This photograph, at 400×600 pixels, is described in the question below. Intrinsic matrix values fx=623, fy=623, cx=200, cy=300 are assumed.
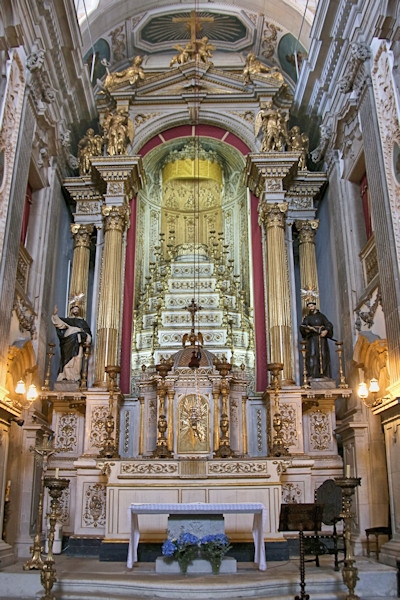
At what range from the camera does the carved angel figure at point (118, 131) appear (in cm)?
1411

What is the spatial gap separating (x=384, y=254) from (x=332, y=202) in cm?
412

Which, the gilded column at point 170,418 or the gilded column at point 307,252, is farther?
the gilded column at point 307,252

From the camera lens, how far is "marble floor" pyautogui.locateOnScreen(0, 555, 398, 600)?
708 cm

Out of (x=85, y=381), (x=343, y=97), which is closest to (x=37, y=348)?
(x=85, y=381)

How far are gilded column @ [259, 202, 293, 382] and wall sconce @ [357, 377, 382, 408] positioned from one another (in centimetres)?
179

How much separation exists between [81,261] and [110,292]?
4.78 feet

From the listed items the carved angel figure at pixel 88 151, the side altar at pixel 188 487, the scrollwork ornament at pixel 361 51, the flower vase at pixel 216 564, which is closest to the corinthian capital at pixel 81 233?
the carved angel figure at pixel 88 151

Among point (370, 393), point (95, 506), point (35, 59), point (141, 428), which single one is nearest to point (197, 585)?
point (95, 506)

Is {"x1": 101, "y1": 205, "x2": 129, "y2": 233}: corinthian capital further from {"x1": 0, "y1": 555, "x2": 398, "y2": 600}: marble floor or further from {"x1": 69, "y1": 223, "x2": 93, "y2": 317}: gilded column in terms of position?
{"x1": 0, "y1": 555, "x2": 398, "y2": 600}: marble floor

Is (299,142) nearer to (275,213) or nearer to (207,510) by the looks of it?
(275,213)

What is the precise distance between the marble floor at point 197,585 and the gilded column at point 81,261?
6631mm

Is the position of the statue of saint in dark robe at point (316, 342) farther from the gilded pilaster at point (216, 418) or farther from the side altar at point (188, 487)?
the side altar at point (188, 487)

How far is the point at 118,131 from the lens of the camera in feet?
46.8

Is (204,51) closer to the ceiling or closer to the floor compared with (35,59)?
closer to the ceiling
